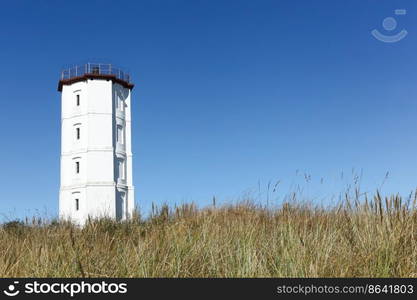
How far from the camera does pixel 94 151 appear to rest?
44.1 m

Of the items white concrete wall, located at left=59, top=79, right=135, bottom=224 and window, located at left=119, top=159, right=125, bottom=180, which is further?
window, located at left=119, top=159, right=125, bottom=180

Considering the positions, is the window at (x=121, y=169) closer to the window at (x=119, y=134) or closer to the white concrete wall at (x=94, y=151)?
the white concrete wall at (x=94, y=151)

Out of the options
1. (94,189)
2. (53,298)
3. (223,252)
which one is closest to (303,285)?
(223,252)

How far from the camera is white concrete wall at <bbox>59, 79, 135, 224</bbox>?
4369 centimetres

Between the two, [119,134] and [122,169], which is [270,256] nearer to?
[122,169]

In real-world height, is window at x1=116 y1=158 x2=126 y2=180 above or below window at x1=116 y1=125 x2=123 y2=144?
below

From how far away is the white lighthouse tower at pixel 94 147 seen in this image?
4375cm

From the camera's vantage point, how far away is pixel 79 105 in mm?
46594

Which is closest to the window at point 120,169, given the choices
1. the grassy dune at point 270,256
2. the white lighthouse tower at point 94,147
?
the white lighthouse tower at point 94,147

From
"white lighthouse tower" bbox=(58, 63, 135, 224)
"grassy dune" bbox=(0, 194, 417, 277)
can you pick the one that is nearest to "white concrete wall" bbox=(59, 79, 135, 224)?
"white lighthouse tower" bbox=(58, 63, 135, 224)

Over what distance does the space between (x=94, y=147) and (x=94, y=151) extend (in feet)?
1.47

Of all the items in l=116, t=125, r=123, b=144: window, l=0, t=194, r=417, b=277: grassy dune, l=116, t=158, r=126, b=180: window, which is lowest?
l=0, t=194, r=417, b=277: grassy dune

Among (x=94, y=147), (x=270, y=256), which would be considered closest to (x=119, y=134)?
(x=94, y=147)

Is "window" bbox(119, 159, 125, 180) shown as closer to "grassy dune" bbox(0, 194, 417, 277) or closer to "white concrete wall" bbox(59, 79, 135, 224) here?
"white concrete wall" bbox(59, 79, 135, 224)
